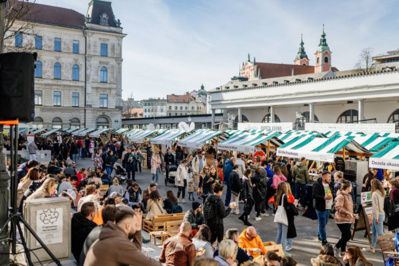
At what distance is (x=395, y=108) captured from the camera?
3731cm

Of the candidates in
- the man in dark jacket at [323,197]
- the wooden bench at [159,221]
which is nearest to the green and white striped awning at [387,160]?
the man in dark jacket at [323,197]

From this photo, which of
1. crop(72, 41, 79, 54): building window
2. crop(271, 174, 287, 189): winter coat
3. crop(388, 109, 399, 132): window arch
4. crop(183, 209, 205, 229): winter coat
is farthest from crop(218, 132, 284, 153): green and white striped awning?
crop(72, 41, 79, 54): building window

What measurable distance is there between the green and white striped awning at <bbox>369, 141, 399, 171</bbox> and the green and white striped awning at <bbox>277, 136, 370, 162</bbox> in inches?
55.4

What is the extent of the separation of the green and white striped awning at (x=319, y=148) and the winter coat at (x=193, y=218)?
6091 millimetres

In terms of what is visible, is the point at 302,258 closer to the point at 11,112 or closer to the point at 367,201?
the point at 367,201

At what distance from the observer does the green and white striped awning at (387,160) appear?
10.7 meters

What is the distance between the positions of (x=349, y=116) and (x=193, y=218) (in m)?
38.6

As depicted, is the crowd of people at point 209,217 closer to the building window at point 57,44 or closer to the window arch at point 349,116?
the window arch at point 349,116

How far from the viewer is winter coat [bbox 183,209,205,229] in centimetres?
761

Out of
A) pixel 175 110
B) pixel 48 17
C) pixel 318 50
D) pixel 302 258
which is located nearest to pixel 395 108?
pixel 302 258

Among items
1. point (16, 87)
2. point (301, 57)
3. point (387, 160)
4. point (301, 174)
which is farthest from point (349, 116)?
point (301, 57)

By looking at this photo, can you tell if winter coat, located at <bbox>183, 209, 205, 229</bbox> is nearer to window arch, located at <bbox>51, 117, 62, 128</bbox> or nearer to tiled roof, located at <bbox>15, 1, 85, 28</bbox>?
window arch, located at <bbox>51, 117, 62, 128</bbox>

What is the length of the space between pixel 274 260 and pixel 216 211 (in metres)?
2.76

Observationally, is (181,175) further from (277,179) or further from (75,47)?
(75,47)
